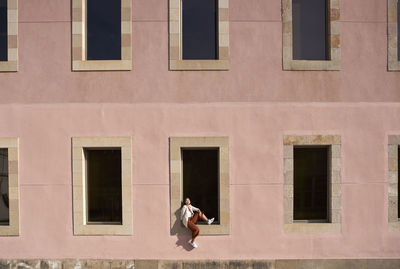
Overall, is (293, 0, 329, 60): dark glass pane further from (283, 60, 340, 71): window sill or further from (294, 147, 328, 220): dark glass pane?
(294, 147, 328, 220): dark glass pane

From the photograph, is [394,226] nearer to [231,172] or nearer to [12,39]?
[231,172]

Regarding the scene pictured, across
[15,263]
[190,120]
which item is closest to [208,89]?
[190,120]

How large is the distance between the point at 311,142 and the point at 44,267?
785cm

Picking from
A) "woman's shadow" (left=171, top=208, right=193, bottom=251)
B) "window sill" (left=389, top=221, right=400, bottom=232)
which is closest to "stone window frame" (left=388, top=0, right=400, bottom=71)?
"window sill" (left=389, top=221, right=400, bottom=232)

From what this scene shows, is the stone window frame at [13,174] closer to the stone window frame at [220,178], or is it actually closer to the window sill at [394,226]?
the stone window frame at [220,178]

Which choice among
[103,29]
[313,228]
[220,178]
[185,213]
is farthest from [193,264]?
[103,29]

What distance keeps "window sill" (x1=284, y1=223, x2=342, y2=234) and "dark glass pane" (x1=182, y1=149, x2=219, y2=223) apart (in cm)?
202

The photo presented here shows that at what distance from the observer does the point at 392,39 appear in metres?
7.36

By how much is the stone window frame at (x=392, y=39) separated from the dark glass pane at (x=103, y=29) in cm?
727

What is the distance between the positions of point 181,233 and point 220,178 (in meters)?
1.81

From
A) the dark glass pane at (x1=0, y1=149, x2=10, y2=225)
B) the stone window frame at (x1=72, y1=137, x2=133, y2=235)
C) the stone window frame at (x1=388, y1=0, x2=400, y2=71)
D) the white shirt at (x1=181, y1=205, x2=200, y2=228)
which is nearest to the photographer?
the white shirt at (x1=181, y1=205, x2=200, y2=228)

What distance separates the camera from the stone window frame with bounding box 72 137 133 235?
23.7ft

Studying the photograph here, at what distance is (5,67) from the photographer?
7.32m

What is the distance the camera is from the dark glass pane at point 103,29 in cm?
751
